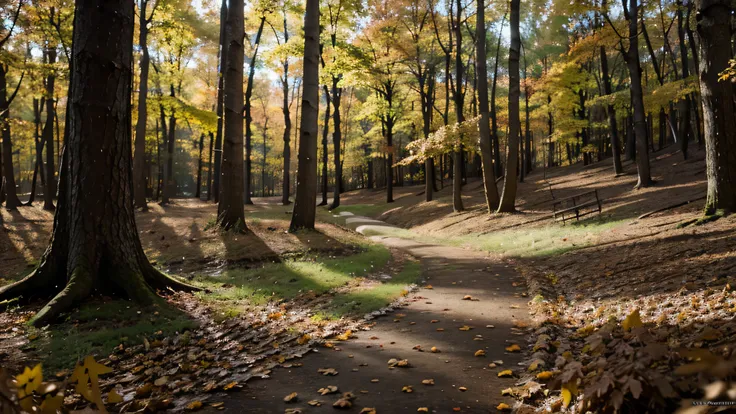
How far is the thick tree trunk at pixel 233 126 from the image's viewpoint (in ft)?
39.9

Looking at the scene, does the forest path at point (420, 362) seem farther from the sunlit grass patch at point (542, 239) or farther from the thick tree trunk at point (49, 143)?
the thick tree trunk at point (49, 143)

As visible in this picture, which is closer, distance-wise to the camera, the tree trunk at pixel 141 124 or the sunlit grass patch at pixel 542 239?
the sunlit grass patch at pixel 542 239

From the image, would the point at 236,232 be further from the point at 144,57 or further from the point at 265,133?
the point at 265,133

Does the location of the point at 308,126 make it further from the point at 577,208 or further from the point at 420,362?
the point at 420,362

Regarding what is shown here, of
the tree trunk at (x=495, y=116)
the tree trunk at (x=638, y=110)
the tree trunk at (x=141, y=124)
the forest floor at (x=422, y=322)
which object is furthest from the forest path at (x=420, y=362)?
the tree trunk at (x=495, y=116)

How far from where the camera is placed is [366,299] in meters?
7.29

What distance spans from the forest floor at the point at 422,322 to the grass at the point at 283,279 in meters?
0.06

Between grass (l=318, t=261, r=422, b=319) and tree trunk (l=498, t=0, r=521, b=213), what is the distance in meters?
11.1

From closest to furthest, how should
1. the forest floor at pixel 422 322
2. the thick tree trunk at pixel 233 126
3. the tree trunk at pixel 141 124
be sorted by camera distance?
the forest floor at pixel 422 322
the thick tree trunk at pixel 233 126
the tree trunk at pixel 141 124

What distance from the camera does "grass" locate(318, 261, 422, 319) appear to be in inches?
260

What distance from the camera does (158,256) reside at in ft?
36.7

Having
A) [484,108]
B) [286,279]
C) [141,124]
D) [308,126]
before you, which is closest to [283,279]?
[286,279]

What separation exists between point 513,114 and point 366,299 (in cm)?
1386

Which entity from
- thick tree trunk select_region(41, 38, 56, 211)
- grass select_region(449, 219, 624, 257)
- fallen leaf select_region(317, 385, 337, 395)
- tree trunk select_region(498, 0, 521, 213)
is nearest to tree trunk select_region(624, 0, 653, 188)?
tree trunk select_region(498, 0, 521, 213)
